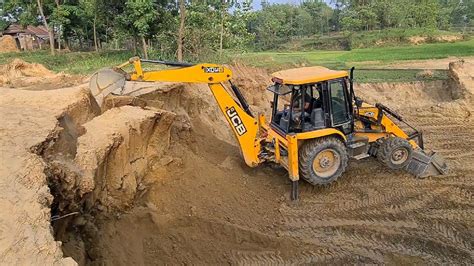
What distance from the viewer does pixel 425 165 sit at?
8.38 metres

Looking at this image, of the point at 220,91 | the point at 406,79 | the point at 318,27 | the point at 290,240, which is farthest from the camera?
the point at 318,27

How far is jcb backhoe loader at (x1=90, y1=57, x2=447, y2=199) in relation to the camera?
7.21 m

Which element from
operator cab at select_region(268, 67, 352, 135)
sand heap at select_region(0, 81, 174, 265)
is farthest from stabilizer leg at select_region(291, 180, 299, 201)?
sand heap at select_region(0, 81, 174, 265)

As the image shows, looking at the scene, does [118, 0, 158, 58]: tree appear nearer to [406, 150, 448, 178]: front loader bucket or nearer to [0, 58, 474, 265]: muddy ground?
[0, 58, 474, 265]: muddy ground

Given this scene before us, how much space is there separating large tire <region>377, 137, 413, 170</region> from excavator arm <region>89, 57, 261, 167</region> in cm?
251

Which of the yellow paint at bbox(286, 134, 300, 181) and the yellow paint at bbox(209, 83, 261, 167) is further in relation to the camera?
the yellow paint at bbox(209, 83, 261, 167)

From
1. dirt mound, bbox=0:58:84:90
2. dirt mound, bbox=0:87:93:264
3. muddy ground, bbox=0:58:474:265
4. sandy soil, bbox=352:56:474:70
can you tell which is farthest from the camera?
sandy soil, bbox=352:56:474:70

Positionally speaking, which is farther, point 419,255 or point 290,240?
point 290,240

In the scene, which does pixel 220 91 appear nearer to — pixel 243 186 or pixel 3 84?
pixel 243 186

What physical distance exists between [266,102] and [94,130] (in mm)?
8108

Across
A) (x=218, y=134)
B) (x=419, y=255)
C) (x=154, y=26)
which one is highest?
(x=154, y=26)

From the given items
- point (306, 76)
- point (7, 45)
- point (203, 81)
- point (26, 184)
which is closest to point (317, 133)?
point (306, 76)

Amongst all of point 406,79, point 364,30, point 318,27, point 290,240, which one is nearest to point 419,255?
point 290,240

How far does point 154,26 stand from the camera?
65.5 ft
